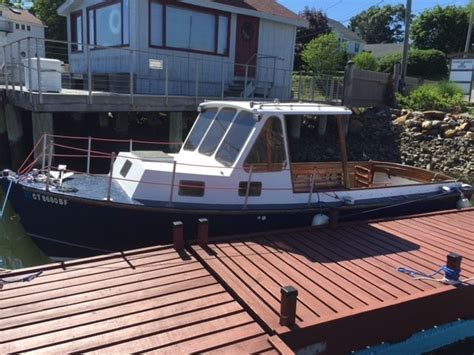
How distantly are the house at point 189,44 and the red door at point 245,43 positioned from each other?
33 millimetres

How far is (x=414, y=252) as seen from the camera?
20.9 ft

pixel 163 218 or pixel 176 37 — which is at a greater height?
pixel 176 37

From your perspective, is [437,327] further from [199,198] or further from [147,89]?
[147,89]

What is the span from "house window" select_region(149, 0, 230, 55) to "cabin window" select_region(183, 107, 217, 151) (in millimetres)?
7163

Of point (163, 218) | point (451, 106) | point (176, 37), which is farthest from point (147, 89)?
point (451, 106)

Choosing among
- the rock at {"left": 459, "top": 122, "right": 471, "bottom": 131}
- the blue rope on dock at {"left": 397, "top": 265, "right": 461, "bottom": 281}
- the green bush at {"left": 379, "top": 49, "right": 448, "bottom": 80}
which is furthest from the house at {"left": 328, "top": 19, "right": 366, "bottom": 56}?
the blue rope on dock at {"left": 397, "top": 265, "right": 461, "bottom": 281}

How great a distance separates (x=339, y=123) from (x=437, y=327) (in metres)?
3.45

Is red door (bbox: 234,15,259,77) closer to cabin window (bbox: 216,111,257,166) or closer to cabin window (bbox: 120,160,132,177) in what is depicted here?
cabin window (bbox: 216,111,257,166)

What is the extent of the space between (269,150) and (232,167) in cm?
65

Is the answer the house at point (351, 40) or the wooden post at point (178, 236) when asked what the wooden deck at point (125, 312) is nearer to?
the wooden post at point (178, 236)

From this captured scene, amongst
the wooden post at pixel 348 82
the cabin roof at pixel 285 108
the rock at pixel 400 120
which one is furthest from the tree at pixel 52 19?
the cabin roof at pixel 285 108

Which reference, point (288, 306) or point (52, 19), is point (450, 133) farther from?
point (52, 19)

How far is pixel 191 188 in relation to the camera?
6699 mm

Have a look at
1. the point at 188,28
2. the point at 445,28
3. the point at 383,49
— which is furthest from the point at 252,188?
the point at 383,49
